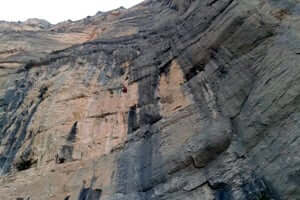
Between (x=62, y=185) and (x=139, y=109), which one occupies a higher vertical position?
(x=139, y=109)

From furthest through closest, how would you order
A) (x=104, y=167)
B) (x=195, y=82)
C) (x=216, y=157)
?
(x=195, y=82)
(x=104, y=167)
(x=216, y=157)

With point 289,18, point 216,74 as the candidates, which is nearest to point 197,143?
point 216,74

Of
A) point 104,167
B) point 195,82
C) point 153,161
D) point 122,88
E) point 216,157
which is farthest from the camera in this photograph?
point 122,88

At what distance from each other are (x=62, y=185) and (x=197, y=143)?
601cm

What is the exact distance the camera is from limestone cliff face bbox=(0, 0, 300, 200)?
8.47 m

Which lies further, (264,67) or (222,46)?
(222,46)

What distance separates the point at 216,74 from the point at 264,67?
2.45 metres

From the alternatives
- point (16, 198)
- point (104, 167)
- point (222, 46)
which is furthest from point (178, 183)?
point (16, 198)

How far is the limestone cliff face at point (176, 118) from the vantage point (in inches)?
333

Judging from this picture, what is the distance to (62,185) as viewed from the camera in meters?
11.9

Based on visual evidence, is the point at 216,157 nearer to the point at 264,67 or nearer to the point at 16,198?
the point at 264,67

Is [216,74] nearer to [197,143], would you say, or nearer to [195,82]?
[195,82]

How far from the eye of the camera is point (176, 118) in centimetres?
1174

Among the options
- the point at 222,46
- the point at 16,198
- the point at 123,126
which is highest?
the point at 222,46
